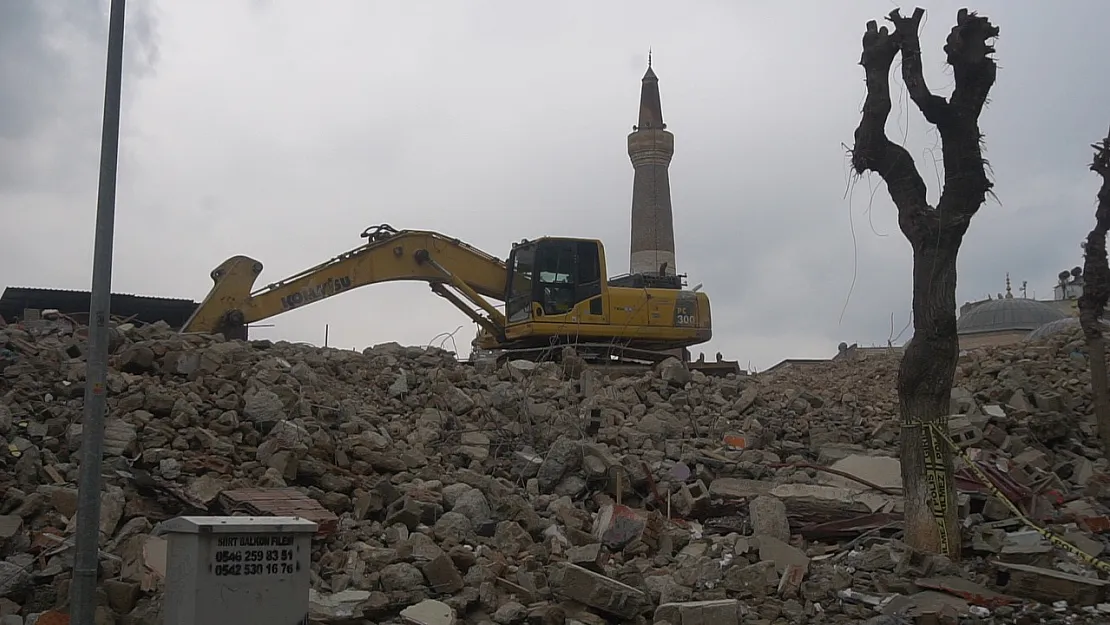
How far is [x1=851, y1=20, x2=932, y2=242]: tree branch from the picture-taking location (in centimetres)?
880

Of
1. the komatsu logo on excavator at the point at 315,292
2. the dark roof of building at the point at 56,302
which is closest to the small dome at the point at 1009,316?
the komatsu logo on excavator at the point at 315,292

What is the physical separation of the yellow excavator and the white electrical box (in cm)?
974

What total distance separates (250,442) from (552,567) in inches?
137

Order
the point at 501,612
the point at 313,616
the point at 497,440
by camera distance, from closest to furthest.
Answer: the point at 313,616 < the point at 501,612 < the point at 497,440

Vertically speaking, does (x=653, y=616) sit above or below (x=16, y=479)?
below

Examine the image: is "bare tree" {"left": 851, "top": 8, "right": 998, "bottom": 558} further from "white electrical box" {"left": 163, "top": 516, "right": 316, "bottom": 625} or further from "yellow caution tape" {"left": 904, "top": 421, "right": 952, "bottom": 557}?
"white electrical box" {"left": 163, "top": 516, "right": 316, "bottom": 625}

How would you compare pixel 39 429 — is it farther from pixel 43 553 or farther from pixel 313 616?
pixel 313 616

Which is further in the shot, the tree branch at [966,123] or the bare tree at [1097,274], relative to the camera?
the bare tree at [1097,274]

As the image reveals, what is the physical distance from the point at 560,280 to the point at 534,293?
49cm

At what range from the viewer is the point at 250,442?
9.95 m

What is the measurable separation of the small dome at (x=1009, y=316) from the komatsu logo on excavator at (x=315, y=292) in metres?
33.1

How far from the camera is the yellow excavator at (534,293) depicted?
15898 millimetres

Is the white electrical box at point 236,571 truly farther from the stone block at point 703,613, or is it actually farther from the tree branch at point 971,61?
the tree branch at point 971,61

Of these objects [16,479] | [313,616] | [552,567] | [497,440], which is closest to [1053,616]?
[552,567]
